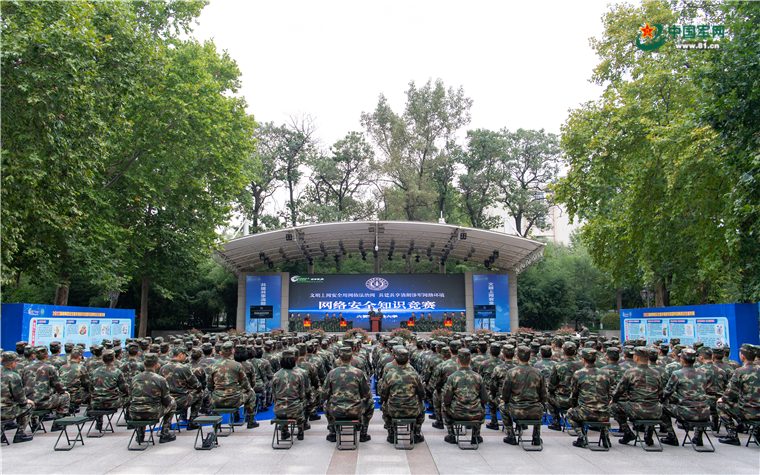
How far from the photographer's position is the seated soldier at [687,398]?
6105mm

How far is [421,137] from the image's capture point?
1457 inches

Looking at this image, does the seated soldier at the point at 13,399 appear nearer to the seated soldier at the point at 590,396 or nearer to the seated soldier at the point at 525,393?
the seated soldier at the point at 525,393

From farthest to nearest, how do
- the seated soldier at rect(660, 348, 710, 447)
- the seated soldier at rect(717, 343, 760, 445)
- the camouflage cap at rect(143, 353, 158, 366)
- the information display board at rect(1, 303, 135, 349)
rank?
the information display board at rect(1, 303, 135, 349) → the camouflage cap at rect(143, 353, 158, 366) → the seated soldier at rect(660, 348, 710, 447) → the seated soldier at rect(717, 343, 760, 445)

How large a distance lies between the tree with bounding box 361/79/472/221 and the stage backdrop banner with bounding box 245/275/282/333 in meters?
11.4

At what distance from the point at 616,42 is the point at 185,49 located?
1679cm

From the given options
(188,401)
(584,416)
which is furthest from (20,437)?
(584,416)

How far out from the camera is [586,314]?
32906mm

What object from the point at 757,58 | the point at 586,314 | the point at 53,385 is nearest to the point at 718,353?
the point at 757,58

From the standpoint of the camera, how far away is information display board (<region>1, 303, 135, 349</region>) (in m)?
10.5

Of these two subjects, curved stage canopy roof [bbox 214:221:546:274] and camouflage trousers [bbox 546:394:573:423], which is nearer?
camouflage trousers [bbox 546:394:573:423]

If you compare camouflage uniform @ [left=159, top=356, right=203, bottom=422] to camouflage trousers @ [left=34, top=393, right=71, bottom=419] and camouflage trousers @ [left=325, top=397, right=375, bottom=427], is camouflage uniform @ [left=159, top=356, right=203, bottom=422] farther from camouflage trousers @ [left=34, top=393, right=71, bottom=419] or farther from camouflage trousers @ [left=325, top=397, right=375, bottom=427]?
camouflage trousers @ [left=325, top=397, right=375, bottom=427]

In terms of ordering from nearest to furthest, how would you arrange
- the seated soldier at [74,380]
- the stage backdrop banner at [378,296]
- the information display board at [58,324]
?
the seated soldier at [74,380] < the information display board at [58,324] < the stage backdrop banner at [378,296]

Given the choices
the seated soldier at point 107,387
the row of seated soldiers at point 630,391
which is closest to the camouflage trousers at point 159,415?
the seated soldier at point 107,387

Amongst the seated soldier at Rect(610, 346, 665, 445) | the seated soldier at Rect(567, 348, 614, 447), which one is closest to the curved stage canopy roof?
the seated soldier at Rect(610, 346, 665, 445)
